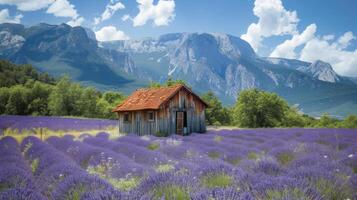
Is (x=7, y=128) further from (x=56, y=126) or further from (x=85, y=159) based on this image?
(x=85, y=159)

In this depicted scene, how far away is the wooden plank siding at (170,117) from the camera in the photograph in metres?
21.1

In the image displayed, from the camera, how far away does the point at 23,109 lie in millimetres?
56469

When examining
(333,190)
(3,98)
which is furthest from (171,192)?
(3,98)

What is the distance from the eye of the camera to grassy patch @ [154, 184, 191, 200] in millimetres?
3637

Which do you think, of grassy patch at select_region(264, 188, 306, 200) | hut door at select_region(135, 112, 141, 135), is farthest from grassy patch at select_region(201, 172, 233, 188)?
hut door at select_region(135, 112, 141, 135)

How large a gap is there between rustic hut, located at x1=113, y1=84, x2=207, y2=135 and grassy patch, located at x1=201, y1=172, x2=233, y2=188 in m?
15.1

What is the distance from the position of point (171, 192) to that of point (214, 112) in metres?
51.2

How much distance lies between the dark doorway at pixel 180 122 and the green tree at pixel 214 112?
30112mm

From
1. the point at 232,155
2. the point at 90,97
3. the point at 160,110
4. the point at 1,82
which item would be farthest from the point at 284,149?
the point at 1,82

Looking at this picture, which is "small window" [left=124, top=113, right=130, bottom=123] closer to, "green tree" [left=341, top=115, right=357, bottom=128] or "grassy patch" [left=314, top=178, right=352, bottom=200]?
"grassy patch" [left=314, top=178, right=352, bottom=200]

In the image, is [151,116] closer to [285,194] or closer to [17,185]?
[17,185]

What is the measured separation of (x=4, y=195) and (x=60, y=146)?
975 centimetres

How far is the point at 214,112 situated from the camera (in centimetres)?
5462

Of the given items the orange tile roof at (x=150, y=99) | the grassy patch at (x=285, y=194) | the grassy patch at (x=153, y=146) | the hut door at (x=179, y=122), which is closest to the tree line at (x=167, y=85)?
the orange tile roof at (x=150, y=99)
